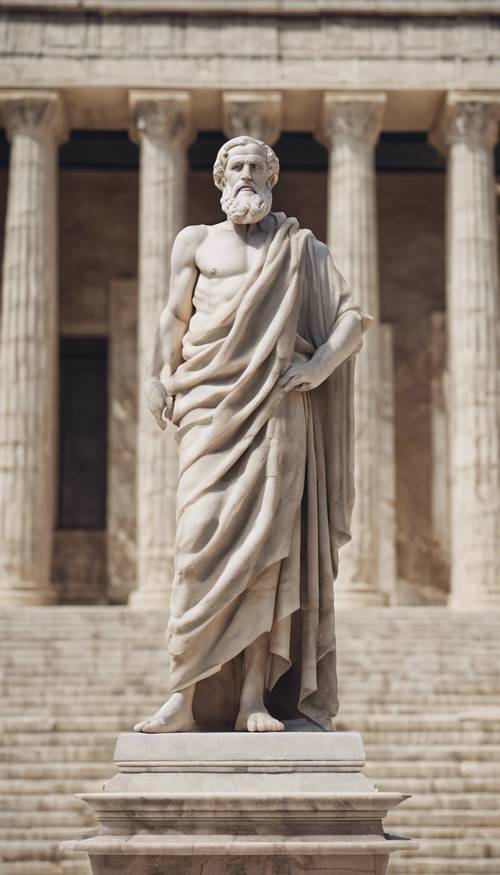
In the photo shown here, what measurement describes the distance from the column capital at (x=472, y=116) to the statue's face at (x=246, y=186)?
2410 centimetres

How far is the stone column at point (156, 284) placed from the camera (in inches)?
1182

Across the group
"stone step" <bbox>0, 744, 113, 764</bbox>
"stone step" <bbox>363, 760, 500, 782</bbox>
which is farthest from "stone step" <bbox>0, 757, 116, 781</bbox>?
"stone step" <bbox>363, 760, 500, 782</bbox>

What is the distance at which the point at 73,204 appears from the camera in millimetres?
37938

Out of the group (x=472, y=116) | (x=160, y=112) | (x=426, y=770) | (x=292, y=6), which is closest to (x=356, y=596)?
(x=472, y=116)

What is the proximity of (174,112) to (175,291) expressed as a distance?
2433 centimetres

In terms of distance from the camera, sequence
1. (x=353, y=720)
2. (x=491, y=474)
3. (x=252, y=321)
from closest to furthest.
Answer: (x=252, y=321) < (x=353, y=720) < (x=491, y=474)

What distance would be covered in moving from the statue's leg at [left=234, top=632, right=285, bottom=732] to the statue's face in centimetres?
201

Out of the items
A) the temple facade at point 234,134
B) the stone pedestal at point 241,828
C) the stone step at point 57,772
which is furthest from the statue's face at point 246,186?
the temple facade at point 234,134

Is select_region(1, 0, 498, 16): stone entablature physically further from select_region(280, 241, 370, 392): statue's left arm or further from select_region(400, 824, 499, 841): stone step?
select_region(280, 241, 370, 392): statue's left arm

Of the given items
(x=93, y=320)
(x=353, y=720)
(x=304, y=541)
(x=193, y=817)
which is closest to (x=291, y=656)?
(x=304, y=541)

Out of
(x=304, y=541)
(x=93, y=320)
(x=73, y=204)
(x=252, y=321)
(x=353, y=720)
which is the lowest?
(x=353, y=720)

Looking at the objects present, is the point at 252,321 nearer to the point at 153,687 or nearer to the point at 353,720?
the point at 353,720

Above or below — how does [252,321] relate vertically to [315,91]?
below

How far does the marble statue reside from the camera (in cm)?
734
